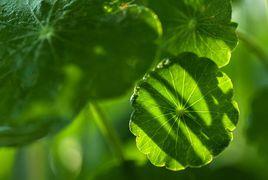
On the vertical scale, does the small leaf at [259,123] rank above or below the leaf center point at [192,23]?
below

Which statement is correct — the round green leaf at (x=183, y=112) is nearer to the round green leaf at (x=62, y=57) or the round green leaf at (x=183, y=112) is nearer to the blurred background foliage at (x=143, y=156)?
the round green leaf at (x=62, y=57)

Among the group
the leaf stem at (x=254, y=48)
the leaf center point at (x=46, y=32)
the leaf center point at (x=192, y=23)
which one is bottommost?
the leaf stem at (x=254, y=48)

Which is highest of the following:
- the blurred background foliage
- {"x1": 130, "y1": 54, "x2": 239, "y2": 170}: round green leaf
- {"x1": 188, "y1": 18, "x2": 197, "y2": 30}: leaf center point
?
{"x1": 188, "y1": 18, "x2": 197, "y2": 30}: leaf center point

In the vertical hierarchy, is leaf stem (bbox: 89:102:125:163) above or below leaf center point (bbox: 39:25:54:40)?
below

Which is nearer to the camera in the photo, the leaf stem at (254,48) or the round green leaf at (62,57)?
the round green leaf at (62,57)

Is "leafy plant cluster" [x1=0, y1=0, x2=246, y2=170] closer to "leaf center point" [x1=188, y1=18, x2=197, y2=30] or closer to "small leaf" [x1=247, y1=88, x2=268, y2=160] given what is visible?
"leaf center point" [x1=188, y1=18, x2=197, y2=30]

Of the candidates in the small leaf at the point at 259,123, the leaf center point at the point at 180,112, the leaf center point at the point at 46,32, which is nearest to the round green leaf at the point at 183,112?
the leaf center point at the point at 180,112

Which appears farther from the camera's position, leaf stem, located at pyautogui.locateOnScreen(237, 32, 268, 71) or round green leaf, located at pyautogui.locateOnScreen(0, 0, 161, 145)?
leaf stem, located at pyautogui.locateOnScreen(237, 32, 268, 71)

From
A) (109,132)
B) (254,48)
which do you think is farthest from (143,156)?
(254,48)

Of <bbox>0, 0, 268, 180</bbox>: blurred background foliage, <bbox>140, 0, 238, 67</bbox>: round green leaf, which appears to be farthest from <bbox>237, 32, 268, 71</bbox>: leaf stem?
<bbox>140, 0, 238, 67</bbox>: round green leaf
